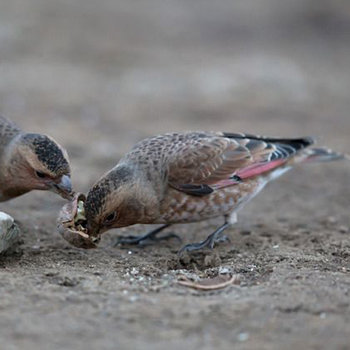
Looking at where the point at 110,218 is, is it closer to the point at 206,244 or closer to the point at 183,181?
the point at 183,181

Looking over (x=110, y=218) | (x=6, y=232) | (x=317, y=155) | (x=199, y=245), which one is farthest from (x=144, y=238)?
(x=317, y=155)

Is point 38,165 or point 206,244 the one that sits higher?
point 38,165

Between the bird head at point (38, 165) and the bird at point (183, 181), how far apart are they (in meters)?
0.47

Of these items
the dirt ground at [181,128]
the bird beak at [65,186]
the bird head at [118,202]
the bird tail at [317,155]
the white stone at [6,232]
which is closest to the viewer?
the dirt ground at [181,128]

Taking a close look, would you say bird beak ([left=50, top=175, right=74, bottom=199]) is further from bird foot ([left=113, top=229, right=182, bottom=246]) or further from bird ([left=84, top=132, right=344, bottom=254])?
bird foot ([left=113, top=229, right=182, bottom=246])

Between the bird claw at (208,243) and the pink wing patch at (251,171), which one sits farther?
the pink wing patch at (251,171)

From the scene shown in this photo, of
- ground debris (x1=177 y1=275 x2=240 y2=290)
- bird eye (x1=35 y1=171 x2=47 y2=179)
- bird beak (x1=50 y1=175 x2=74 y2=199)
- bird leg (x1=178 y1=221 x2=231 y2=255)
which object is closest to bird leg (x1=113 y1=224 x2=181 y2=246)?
bird leg (x1=178 y1=221 x2=231 y2=255)

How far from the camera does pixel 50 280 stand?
618cm

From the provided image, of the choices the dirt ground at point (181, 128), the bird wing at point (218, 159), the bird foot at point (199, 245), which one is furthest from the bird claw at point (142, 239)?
the bird wing at point (218, 159)

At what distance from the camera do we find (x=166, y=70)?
52.7ft

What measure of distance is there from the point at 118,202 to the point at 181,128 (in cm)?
614

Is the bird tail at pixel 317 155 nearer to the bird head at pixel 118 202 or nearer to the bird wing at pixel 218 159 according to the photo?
the bird wing at pixel 218 159

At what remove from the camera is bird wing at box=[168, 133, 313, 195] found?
7.81 m

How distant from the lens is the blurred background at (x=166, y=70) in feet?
43.9
